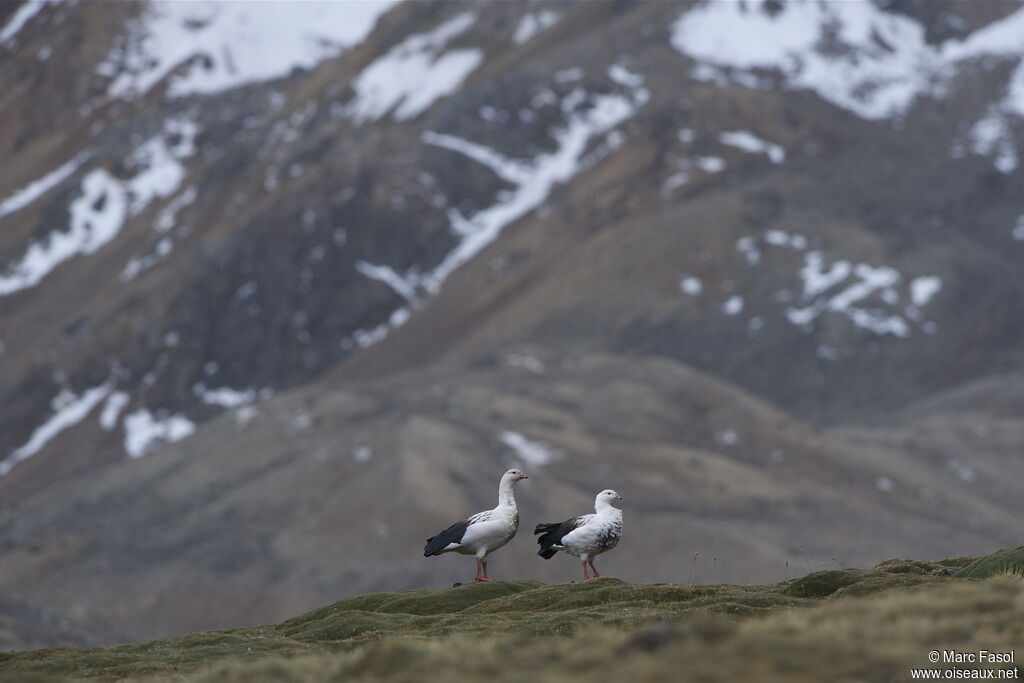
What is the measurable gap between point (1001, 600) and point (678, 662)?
21.1ft

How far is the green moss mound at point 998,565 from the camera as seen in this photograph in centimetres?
2770

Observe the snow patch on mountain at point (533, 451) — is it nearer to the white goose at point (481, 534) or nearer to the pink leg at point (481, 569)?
the pink leg at point (481, 569)

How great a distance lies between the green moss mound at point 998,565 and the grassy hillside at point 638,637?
4cm

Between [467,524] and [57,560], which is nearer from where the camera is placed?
[467,524]

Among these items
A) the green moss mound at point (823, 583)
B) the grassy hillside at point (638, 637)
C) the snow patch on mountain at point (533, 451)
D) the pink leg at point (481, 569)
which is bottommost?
the snow patch on mountain at point (533, 451)

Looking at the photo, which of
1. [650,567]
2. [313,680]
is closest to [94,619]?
[650,567]

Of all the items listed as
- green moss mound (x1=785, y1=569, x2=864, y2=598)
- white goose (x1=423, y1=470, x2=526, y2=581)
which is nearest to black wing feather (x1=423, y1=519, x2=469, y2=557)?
white goose (x1=423, y1=470, x2=526, y2=581)

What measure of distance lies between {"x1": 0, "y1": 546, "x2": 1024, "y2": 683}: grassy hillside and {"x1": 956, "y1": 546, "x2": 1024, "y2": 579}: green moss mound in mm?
45

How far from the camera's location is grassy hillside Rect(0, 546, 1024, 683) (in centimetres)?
1678

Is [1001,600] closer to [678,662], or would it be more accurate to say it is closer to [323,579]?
[678,662]

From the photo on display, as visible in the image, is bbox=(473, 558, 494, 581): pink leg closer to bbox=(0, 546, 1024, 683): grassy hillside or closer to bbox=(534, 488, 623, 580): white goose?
bbox=(0, 546, 1024, 683): grassy hillside

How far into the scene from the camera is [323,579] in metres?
172

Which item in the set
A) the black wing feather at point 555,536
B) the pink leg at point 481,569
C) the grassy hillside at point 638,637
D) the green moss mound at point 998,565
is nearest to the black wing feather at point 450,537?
the pink leg at point 481,569

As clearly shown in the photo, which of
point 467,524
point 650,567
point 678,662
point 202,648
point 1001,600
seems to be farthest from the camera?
point 650,567
